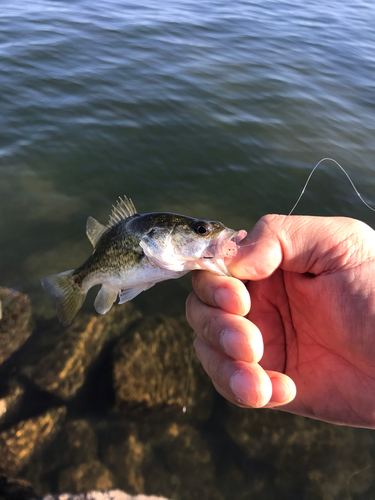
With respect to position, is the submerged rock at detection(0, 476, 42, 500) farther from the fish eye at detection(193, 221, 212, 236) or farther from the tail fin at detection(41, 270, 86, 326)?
the fish eye at detection(193, 221, 212, 236)

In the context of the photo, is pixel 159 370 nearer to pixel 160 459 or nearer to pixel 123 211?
pixel 160 459

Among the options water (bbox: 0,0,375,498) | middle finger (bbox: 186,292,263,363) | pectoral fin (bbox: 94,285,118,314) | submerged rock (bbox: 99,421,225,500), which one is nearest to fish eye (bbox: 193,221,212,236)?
middle finger (bbox: 186,292,263,363)

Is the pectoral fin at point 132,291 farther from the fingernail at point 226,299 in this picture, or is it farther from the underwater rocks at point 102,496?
the underwater rocks at point 102,496

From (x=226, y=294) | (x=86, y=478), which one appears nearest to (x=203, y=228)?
(x=226, y=294)

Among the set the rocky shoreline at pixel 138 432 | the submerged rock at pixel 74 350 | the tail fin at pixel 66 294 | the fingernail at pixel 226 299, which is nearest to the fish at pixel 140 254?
the tail fin at pixel 66 294

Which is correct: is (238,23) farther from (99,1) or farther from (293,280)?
(293,280)

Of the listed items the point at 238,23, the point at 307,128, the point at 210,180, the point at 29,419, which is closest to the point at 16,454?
the point at 29,419
